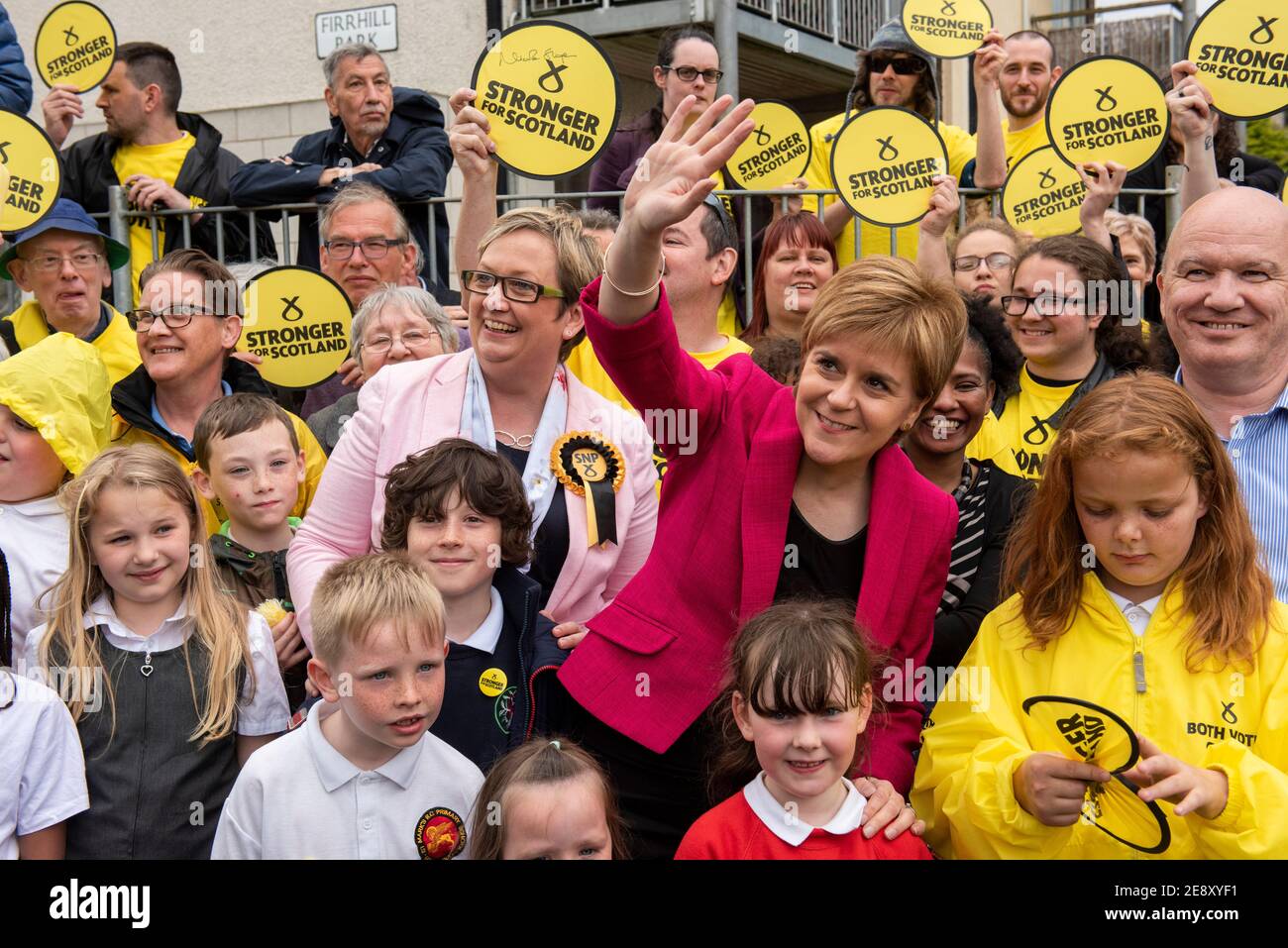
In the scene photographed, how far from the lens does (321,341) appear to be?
5621 millimetres

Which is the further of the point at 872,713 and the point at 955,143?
the point at 955,143

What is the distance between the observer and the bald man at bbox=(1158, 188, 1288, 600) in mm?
3408

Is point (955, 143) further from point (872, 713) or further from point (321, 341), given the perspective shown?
point (872, 713)

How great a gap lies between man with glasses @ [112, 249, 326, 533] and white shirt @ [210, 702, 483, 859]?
1.70 m

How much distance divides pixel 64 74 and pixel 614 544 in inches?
201

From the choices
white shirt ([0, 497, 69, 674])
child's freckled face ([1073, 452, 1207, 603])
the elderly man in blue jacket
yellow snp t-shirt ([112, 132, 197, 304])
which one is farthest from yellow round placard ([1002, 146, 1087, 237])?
the elderly man in blue jacket

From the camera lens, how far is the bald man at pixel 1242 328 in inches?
134

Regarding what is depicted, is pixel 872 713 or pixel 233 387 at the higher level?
pixel 233 387

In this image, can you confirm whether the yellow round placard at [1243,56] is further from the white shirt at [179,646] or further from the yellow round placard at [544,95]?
the white shirt at [179,646]

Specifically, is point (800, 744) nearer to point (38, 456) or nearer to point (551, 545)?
point (551, 545)

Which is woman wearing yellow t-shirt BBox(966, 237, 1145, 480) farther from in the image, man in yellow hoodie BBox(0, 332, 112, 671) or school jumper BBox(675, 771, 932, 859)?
man in yellow hoodie BBox(0, 332, 112, 671)

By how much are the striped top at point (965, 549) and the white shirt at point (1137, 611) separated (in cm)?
56

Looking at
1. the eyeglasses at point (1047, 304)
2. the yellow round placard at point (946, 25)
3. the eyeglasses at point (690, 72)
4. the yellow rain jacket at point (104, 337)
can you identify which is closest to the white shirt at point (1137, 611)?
the eyeglasses at point (1047, 304)

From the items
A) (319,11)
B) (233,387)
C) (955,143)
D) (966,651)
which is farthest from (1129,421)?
(319,11)
